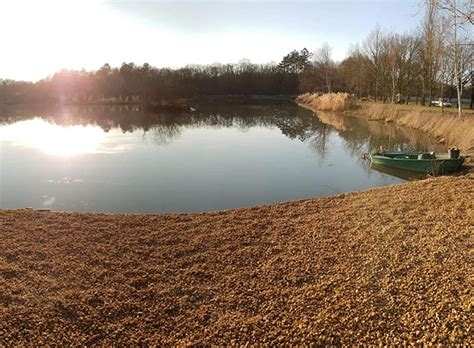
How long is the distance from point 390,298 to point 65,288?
388 cm

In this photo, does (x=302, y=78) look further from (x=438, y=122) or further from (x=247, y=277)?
(x=247, y=277)

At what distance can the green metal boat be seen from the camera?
38.0 feet

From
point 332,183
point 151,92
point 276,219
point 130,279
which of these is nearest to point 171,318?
point 130,279

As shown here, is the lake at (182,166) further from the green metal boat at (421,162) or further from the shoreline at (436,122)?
the shoreline at (436,122)

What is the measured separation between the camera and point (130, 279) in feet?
16.9

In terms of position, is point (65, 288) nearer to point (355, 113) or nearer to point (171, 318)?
point (171, 318)

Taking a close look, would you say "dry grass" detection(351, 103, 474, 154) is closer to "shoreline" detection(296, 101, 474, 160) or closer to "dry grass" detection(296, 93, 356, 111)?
"shoreline" detection(296, 101, 474, 160)

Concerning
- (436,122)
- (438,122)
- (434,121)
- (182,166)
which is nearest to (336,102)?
(434,121)

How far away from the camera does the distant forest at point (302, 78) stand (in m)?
28.9

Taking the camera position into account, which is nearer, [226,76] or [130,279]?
[130,279]

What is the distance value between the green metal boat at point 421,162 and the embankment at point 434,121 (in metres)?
2.41

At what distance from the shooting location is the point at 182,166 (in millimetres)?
14211

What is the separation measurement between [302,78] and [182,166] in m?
60.0

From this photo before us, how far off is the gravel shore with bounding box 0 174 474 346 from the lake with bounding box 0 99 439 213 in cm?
249
